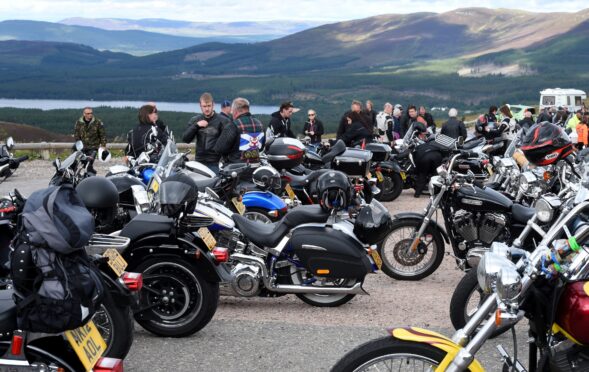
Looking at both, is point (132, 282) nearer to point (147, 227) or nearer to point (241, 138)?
point (147, 227)

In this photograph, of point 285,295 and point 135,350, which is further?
point 285,295

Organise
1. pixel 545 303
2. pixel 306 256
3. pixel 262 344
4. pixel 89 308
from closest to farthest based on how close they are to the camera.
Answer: pixel 545 303
pixel 89 308
pixel 262 344
pixel 306 256

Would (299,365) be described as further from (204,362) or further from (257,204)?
(257,204)

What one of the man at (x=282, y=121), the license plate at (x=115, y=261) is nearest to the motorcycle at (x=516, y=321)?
the license plate at (x=115, y=261)

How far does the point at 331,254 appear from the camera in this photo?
700 centimetres

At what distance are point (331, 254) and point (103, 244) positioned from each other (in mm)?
2056

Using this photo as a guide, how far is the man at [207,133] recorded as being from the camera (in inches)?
439

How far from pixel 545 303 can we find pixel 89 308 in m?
2.13

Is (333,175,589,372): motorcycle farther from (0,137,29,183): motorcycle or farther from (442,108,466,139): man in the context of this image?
(442,108,466,139): man

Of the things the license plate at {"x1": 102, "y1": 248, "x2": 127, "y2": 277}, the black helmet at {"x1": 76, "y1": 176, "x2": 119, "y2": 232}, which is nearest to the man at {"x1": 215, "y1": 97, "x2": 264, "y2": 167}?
the black helmet at {"x1": 76, "y1": 176, "x2": 119, "y2": 232}

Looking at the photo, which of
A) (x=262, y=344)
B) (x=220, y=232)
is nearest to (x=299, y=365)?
(x=262, y=344)

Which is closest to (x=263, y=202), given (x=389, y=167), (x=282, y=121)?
(x=389, y=167)

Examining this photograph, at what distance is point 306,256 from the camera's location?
704 cm

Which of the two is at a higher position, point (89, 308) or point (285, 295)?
point (89, 308)
